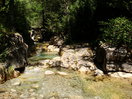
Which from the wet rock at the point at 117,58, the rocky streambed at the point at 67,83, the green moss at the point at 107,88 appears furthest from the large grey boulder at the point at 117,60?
the green moss at the point at 107,88

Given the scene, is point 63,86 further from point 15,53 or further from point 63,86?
point 15,53

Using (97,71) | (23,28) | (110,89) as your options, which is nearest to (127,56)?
(97,71)

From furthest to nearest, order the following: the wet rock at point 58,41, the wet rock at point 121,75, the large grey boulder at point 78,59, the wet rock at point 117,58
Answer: the wet rock at point 58,41
the large grey boulder at point 78,59
the wet rock at point 117,58
the wet rock at point 121,75

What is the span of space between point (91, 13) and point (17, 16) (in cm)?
1018

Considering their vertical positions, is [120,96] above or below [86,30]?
below

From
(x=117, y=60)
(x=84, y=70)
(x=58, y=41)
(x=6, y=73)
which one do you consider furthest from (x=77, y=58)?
(x=58, y=41)

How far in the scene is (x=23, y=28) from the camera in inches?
1027

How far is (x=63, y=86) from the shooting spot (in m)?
12.3

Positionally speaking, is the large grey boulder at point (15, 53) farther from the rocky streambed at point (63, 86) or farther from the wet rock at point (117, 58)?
the wet rock at point (117, 58)

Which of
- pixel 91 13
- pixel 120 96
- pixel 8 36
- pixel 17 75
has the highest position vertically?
pixel 91 13

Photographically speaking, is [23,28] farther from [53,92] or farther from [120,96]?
[120,96]

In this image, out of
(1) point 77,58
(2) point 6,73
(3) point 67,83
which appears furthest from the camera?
(1) point 77,58

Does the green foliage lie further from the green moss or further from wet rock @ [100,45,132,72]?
the green moss

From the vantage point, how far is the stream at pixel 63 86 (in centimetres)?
1070
